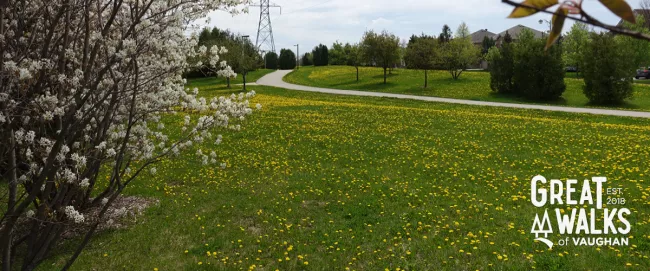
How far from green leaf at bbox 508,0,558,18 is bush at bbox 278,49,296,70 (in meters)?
78.6

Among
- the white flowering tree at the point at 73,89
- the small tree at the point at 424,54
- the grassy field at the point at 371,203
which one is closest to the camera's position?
the white flowering tree at the point at 73,89

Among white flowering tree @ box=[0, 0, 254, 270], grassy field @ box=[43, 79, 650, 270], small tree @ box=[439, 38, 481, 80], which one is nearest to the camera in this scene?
white flowering tree @ box=[0, 0, 254, 270]

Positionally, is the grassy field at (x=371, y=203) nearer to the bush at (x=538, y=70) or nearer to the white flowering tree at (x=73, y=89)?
the white flowering tree at (x=73, y=89)

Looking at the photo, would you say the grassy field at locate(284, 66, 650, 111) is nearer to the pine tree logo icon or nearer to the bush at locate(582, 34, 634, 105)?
the bush at locate(582, 34, 634, 105)

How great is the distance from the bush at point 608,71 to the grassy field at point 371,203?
15.3 metres

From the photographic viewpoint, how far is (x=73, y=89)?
12.8 feet

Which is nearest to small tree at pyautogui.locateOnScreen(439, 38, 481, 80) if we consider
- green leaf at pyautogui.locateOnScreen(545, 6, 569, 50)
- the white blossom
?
the white blossom

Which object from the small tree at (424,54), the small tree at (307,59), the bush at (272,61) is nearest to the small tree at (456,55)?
the small tree at (424,54)

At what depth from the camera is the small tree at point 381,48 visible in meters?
43.8

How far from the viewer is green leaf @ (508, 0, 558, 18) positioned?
877 mm

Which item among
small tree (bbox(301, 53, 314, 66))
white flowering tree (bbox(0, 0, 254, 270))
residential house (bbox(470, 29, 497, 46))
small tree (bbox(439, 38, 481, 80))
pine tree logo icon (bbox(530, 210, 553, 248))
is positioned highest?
residential house (bbox(470, 29, 497, 46))

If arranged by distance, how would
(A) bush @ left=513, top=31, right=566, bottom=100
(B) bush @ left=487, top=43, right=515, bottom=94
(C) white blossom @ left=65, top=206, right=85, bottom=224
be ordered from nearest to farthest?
(C) white blossom @ left=65, top=206, right=85, bottom=224
(A) bush @ left=513, top=31, right=566, bottom=100
(B) bush @ left=487, top=43, right=515, bottom=94

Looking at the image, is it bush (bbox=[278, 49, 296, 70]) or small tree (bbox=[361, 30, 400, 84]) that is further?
bush (bbox=[278, 49, 296, 70])

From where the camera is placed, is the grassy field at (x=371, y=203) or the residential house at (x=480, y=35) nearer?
the grassy field at (x=371, y=203)
